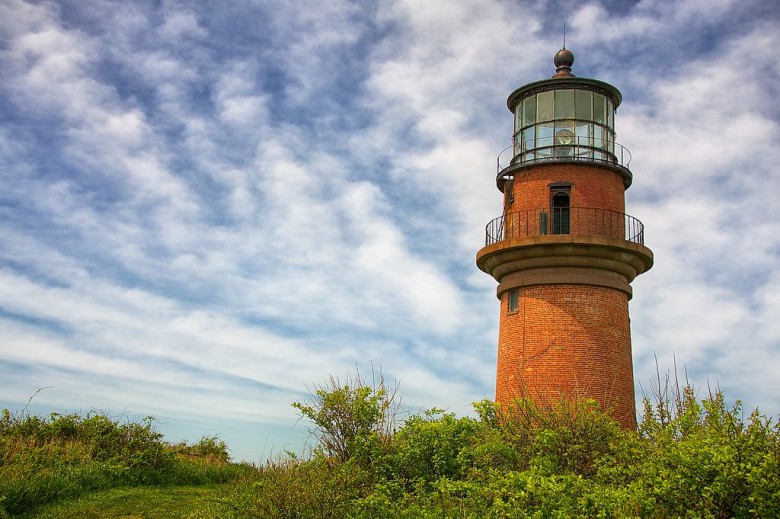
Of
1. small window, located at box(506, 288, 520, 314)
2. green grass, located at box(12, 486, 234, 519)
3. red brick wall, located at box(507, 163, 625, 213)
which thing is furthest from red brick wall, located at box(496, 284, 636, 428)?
green grass, located at box(12, 486, 234, 519)

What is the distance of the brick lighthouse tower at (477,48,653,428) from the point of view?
17547mm

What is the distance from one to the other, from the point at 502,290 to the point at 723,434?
9721mm

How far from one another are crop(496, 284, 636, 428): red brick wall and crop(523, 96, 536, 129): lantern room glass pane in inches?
176

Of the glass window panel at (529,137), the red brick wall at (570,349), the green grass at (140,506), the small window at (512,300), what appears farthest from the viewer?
the glass window panel at (529,137)

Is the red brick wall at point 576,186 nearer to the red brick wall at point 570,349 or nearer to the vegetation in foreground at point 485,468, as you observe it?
the red brick wall at point 570,349

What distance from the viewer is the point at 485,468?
492 inches

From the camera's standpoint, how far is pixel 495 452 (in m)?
12.4

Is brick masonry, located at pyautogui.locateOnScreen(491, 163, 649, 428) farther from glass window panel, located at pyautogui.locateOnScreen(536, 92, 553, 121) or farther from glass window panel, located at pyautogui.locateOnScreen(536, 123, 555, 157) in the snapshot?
glass window panel, located at pyautogui.locateOnScreen(536, 92, 553, 121)

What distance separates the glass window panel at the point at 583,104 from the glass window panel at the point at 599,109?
12 centimetres

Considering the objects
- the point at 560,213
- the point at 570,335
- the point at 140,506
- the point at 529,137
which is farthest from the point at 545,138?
the point at 140,506

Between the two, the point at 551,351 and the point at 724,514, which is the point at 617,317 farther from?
the point at 724,514

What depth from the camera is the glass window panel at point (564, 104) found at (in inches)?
752

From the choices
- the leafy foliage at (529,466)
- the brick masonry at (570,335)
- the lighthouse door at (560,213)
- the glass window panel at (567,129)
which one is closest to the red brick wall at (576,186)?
the brick masonry at (570,335)

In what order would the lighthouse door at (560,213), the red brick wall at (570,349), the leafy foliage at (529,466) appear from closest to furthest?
the leafy foliage at (529,466) → the red brick wall at (570,349) → the lighthouse door at (560,213)
